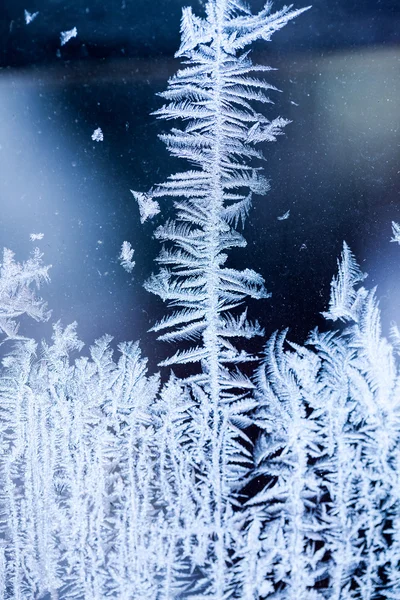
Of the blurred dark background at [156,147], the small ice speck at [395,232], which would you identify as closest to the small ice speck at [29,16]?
the blurred dark background at [156,147]

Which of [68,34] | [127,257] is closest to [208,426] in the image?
[127,257]

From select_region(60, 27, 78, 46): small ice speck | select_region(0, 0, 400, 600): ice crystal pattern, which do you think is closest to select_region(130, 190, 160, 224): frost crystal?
select_region(0, 0, 400, 600): ice crystal pattern

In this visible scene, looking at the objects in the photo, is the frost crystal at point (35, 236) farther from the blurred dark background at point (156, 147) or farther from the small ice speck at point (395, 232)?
the small ice speck at point (395, 232)

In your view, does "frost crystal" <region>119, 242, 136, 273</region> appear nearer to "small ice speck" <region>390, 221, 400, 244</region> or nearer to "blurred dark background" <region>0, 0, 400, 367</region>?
"blurred dark background" <region>0, 0, 400, 367</region>

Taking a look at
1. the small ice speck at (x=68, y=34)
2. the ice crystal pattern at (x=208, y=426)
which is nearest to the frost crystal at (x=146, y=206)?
the ice crystal pattern at (x=208, y=426)

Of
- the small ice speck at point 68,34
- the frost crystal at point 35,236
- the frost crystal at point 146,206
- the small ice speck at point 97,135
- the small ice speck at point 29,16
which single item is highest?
the small ice speck at point 29,16

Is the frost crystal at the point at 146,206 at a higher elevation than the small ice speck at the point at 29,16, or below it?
below

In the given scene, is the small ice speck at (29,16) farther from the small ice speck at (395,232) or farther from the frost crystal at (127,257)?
the small ice speck at (395,232)
